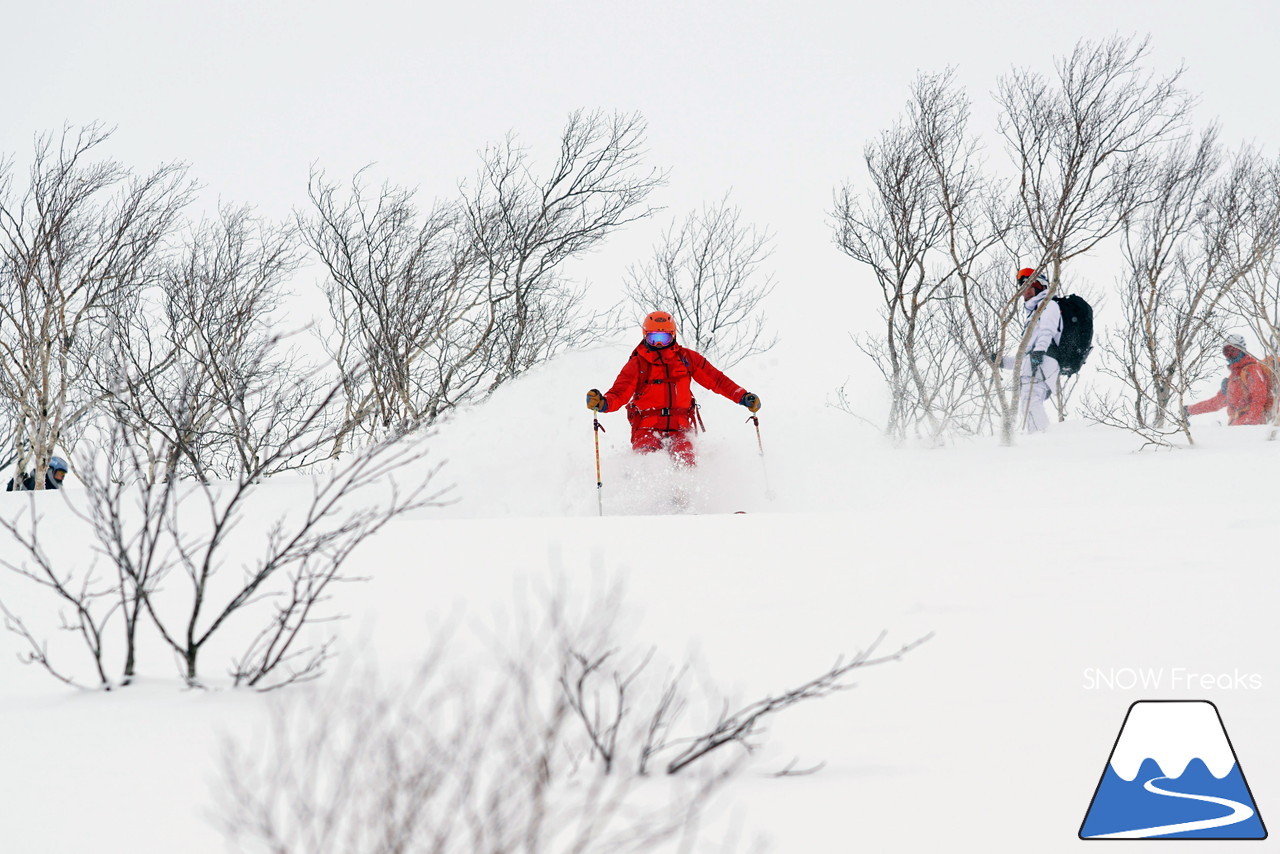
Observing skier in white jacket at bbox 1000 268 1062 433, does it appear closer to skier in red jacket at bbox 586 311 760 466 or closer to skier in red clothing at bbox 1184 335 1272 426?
skier in red clothing at bbox 1184 335 1272 426

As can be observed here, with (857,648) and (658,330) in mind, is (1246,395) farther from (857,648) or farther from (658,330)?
(857,648)

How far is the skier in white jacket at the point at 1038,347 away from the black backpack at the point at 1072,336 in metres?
0.11

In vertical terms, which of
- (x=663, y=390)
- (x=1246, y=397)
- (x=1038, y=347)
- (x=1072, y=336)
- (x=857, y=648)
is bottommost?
(x=857, y=648)

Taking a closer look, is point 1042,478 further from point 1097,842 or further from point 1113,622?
point 1097,842

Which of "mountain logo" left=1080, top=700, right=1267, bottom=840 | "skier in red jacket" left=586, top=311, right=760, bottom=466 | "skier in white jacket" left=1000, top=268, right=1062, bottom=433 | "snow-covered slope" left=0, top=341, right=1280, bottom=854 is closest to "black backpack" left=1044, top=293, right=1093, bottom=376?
"skier in white jacket" left=1000, top=268, right=1062, bottom=433

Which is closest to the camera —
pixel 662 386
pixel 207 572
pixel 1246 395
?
pixel 207 572

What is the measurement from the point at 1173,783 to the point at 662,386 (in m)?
5.83

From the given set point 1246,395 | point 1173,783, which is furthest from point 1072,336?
point 1173,783

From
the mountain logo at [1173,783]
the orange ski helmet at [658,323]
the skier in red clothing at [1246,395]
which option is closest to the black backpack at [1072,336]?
the skier in red clothing at [1246,395]

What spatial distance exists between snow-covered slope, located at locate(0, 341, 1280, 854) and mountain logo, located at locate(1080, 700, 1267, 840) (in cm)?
→ 5

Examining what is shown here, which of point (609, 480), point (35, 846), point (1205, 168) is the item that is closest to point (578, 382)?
point (609, 480)

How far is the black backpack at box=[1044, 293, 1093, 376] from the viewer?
11.1 meters

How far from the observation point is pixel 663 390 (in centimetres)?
775

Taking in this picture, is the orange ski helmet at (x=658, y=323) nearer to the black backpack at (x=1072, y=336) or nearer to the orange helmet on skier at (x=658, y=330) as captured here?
the orange helmet on skier at (x=658, y=330)
